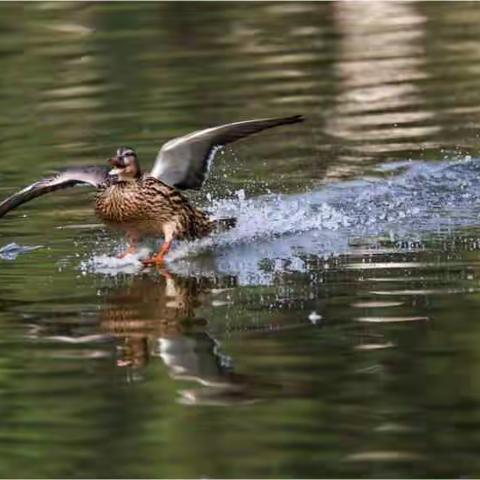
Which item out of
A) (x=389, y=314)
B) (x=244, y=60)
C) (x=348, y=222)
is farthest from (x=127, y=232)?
(x=244, y=60)

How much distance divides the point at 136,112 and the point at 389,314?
803 cm

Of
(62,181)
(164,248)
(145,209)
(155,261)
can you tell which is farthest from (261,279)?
(62,181)

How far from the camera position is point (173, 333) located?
912cm

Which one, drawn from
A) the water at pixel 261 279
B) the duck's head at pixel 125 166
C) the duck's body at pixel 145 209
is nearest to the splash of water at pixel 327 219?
the water at pixel 261 279

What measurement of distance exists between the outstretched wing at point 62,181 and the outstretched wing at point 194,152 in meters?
0.40

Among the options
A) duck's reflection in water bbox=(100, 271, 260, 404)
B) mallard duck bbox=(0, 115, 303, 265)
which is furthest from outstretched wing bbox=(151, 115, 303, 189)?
duck's reflection in water bbox=(100, 271, 260, 404)

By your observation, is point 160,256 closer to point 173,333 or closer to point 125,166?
point 125,166

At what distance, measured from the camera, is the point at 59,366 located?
8.53 metres

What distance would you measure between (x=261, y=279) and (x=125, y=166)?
1618 mm

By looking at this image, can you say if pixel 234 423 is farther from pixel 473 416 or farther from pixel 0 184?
pixel 0 184

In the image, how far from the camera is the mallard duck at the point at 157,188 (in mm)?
11484

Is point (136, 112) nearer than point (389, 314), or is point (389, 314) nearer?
point (389, 314)

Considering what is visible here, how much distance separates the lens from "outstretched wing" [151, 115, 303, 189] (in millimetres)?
11266

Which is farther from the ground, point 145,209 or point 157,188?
point 157,188
